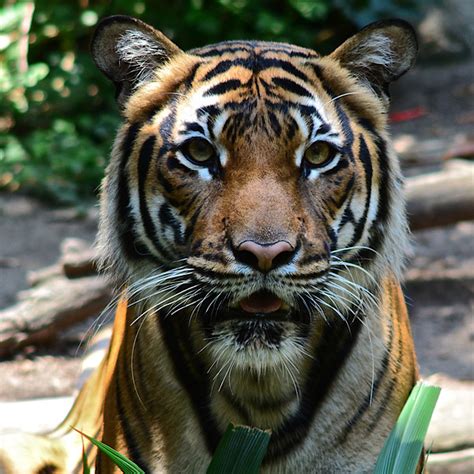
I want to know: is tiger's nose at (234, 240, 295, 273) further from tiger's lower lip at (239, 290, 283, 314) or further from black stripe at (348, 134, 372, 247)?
black stripe at (348, 134, 372, 247)

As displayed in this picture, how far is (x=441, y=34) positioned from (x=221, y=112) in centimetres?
643

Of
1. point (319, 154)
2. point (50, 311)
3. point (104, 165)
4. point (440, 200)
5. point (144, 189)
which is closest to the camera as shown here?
point (319, 154)

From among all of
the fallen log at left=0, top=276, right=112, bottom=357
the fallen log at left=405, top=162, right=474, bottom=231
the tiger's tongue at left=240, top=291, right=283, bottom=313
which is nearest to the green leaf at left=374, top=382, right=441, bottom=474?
the tiger's tongue at left=240, top=291, right=283, bottom=313

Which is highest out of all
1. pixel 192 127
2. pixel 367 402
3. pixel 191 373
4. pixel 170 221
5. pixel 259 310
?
pixel 192 127

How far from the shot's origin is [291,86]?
88.5 inches

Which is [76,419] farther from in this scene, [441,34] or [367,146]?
[441,34]

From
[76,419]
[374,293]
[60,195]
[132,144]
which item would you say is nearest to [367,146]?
[374,293]

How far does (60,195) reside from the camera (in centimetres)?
583

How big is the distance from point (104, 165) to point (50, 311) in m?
2.35

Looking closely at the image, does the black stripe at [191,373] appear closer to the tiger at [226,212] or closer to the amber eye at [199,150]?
the tiger at [226,212]

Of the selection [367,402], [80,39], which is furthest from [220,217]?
[80,39]

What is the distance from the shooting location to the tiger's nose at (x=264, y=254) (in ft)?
6.24

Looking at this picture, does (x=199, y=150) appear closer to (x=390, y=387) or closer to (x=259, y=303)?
(x=259, y=303)

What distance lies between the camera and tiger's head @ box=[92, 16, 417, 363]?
201cm
